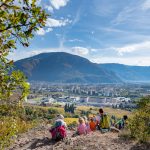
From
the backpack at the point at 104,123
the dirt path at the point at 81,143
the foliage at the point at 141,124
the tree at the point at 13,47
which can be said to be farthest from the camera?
the backpack at the point at 104,123

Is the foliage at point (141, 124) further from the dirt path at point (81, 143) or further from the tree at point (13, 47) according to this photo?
the tree at point (13, 47)

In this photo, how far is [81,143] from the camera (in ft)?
54.2

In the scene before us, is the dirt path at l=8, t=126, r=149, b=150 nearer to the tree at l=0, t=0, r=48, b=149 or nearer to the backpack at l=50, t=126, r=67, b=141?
the backpack at l=50, t=126, r=67, b=141

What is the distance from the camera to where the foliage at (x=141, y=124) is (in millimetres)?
16141

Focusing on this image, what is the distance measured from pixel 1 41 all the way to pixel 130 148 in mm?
11447

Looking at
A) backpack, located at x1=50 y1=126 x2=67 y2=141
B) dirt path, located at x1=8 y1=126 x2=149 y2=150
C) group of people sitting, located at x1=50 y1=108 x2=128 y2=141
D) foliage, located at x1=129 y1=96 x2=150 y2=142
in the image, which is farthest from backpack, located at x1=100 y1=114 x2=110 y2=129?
backpack, located at x1=50 y1=126 x2=67 y2=141

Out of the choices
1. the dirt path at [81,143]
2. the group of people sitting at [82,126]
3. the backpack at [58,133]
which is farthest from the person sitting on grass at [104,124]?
the backpack at [58,133]

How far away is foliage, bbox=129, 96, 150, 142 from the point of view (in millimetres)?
16141

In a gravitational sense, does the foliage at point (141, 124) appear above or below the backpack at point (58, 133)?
above

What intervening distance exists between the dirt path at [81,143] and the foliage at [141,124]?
51 centimetres

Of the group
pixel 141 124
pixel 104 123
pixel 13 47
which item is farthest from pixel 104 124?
pixel 13 47

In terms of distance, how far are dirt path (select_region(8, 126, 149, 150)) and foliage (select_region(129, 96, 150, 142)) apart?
508 mm

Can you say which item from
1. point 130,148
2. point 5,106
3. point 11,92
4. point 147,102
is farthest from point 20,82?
point 147,102

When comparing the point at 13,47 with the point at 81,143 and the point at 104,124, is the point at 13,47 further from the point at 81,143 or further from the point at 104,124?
the point at 104,124
